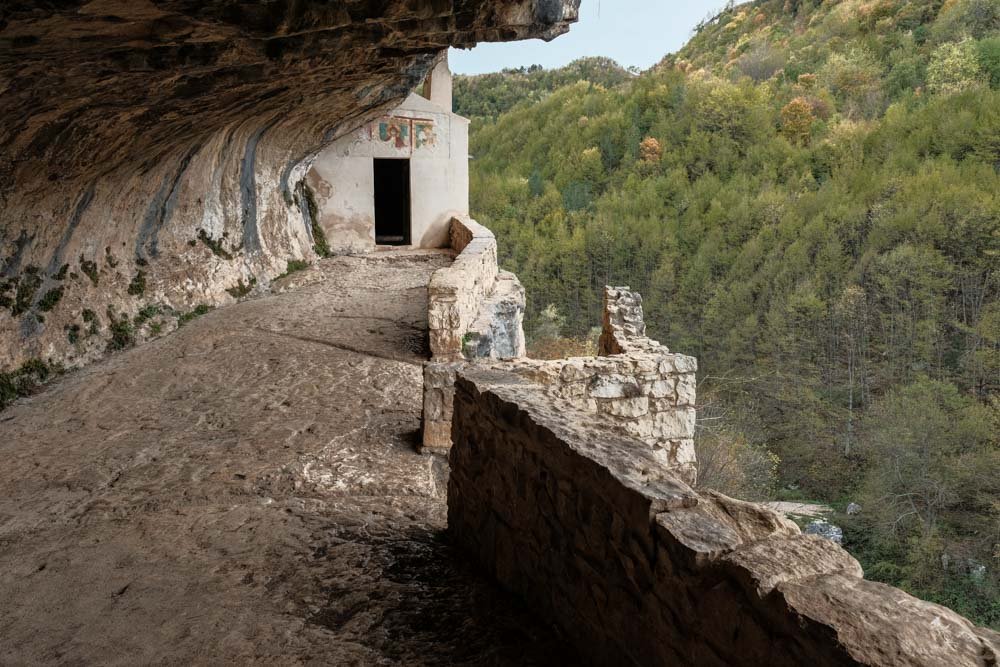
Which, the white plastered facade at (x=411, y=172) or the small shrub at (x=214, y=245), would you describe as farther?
the white plastered facade at (x=411, y=172)

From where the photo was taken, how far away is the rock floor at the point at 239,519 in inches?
103

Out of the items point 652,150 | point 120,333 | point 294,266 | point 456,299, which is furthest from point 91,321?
point 652,150

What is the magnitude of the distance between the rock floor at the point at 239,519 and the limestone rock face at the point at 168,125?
2.79 ft

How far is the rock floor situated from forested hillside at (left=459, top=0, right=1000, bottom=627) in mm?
8811

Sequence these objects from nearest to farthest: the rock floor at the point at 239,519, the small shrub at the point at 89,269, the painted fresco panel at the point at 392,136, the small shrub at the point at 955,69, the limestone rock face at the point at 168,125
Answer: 1. the rock floor at the point at 239,519
2. the limestone rock face at the point at 168,125
3. the small shrub at the point at 89,269
4. the painted fresco panel at the point at 392,136
5. the small shrub at the point at 955,69

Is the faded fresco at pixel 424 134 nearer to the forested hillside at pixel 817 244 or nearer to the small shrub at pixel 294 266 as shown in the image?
the small shrub at pixel 294 266

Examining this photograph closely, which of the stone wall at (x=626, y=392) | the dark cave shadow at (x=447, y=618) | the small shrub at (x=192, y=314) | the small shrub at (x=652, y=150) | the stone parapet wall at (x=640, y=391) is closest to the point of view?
the dark cave shadow at (x=447, y=618)

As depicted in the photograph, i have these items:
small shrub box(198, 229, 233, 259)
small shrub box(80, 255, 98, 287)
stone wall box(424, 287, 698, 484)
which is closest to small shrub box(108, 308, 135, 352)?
small shrub box(80, 255, 98, 287)

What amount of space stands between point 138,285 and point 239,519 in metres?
4.67

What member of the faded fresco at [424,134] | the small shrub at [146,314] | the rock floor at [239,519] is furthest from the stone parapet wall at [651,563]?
Answer: the faded fresco at [424,134]

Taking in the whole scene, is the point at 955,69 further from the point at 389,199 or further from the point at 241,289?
the point at 241,289

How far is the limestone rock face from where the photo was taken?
3777mm

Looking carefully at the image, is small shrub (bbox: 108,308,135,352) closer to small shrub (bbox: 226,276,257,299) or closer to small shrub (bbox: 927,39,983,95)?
small shrub (bbox: 226,276,257,299)

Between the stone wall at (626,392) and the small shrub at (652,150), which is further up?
the small shrub at (652,150)
